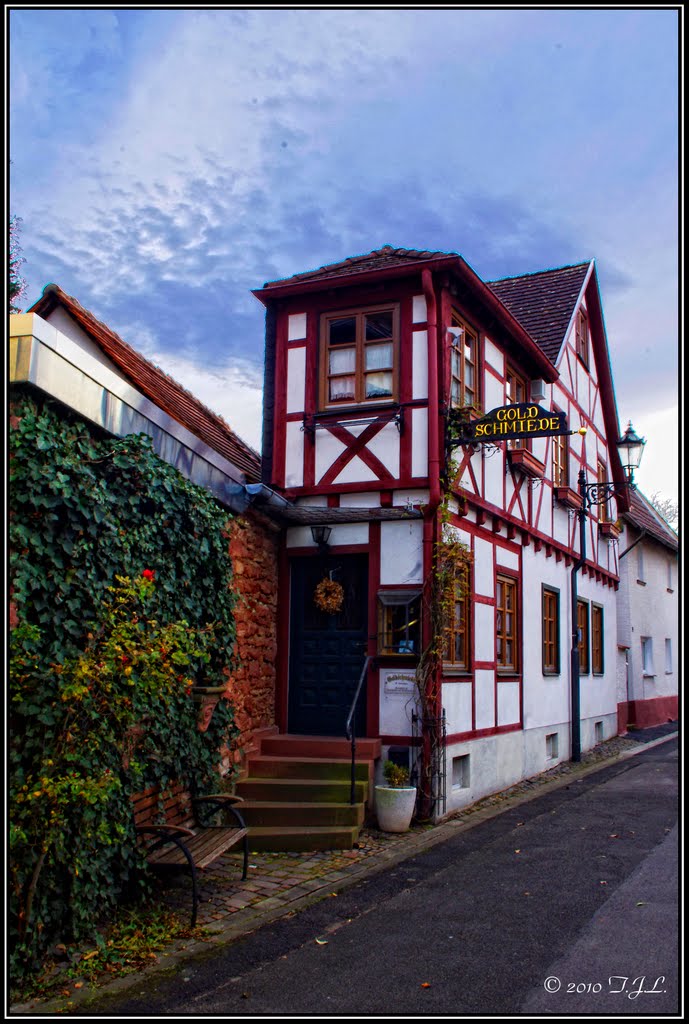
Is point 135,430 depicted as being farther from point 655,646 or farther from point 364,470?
point 655,646

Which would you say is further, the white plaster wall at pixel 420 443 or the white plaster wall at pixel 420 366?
the white plaster wall at pixel 420 366

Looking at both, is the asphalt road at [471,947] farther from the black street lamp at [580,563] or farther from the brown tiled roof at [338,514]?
the black street lamp at [580,563]

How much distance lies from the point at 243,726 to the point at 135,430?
417cm

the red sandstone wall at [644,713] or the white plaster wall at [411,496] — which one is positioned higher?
the white plaster wall at [411,496]

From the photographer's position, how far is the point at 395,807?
9250mm

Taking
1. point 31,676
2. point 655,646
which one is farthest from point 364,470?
point 655,646

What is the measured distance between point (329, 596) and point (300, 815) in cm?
267

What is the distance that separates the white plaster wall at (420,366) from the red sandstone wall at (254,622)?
231cm

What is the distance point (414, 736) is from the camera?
10078mm

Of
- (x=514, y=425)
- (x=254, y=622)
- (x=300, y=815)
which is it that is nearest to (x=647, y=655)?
(x=514, y=425)

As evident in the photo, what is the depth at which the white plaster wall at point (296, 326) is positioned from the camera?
1159 centimetres

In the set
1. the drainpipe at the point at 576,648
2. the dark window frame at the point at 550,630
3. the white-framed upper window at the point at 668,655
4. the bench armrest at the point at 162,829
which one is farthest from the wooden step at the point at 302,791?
the white-framed upper window at the point at 668,655

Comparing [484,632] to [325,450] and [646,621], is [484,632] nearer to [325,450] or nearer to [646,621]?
[325,450]

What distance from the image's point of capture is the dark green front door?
1077cm
